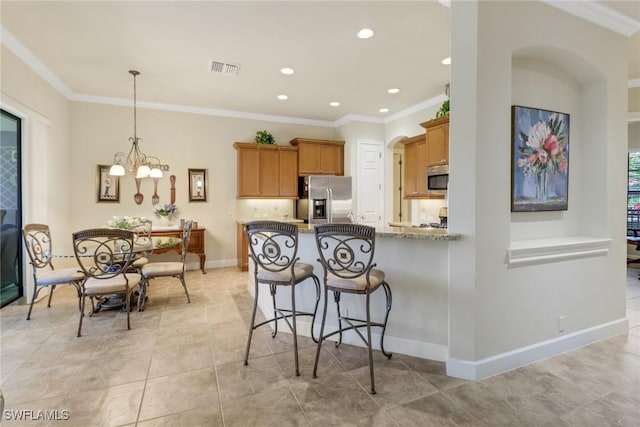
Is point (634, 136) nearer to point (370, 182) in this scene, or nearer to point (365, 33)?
point (370, 182)

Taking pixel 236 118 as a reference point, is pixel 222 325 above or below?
below

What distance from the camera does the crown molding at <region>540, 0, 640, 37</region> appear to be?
8.47ft

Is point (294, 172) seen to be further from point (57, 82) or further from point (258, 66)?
point (57, 82)

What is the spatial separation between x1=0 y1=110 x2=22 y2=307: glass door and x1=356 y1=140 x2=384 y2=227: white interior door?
5.29 metres

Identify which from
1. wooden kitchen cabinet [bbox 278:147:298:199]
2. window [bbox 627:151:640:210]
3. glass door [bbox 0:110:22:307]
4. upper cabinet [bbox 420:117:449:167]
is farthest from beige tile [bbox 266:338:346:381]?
window [bbox 627:151:640:210]

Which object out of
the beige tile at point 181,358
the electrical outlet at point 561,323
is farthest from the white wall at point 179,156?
the electrical outlet at point 561,323

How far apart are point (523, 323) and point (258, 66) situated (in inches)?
159

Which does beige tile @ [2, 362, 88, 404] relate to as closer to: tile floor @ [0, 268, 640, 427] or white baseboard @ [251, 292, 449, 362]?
tile floor @ [0, 268, 640, 427]

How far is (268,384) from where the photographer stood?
2182 mm

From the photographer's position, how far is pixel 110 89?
16.2 feet

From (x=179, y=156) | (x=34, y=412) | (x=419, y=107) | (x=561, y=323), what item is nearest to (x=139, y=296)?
(x=34, y=412)

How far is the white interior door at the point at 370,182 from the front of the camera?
6586 mm

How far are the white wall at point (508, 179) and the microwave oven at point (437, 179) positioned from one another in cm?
168

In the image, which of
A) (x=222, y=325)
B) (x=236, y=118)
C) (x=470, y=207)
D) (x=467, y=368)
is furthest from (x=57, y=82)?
(x=467, y=368)
